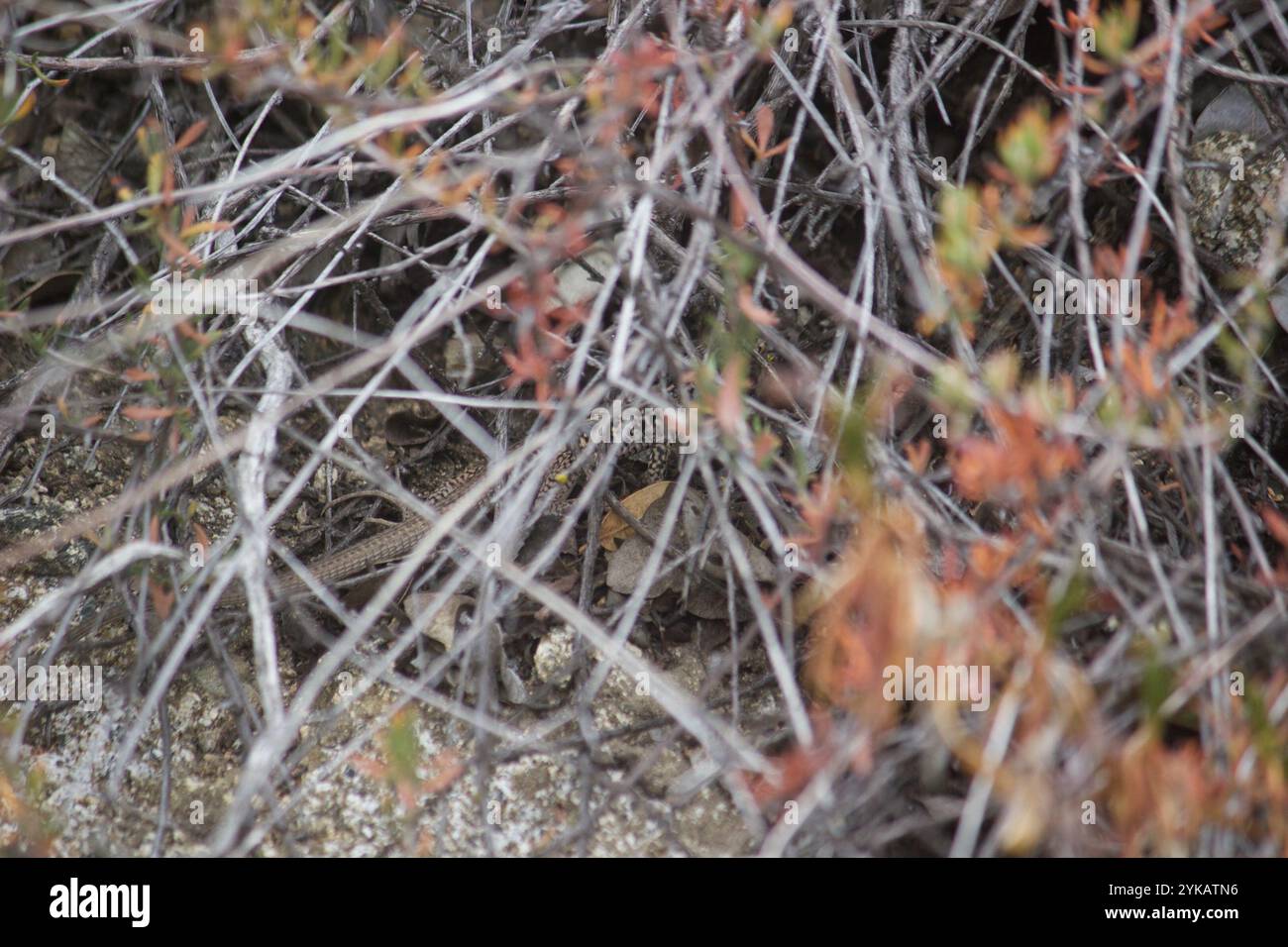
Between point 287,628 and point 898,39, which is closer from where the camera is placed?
point 898,39

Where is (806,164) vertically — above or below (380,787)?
above

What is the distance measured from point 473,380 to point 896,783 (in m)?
1.60

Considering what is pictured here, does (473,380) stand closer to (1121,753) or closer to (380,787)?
(380,787)

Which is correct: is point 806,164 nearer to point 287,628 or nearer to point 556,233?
point 556,233

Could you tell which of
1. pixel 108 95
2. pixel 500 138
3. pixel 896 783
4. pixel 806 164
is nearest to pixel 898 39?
pixel 806 164

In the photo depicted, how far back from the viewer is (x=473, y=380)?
276cm

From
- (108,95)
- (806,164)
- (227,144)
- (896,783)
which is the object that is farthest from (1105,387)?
(108,95)

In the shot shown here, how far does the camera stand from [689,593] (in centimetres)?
233

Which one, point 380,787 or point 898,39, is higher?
point 898,39

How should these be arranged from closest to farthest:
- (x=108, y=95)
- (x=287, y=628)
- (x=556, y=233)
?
(x=556, y=233) < (x=287, y=628) < (x=108, y=95)

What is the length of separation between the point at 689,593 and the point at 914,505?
87cm

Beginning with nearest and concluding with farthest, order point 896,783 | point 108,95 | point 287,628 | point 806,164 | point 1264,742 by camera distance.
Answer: point 1264,742, point 896,783, point 287,628, point 806,164, point 108,95

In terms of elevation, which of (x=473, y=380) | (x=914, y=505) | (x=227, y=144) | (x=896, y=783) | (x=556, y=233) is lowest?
(x=896, y=783)

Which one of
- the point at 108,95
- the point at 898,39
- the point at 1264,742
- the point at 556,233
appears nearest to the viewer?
the point at 1264,742
